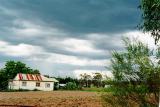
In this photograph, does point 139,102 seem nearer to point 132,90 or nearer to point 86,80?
point 132,90

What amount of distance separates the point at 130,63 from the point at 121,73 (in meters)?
0.71

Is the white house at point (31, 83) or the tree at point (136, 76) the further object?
the white house at point (31, 83)

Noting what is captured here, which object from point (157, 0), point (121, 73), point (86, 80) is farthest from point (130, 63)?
point (86, 80)

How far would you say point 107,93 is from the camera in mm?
22438

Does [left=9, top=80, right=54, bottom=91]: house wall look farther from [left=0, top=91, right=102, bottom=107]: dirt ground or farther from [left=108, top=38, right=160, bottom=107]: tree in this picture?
[left=108, top=38, right=160, bottom=107]: tree

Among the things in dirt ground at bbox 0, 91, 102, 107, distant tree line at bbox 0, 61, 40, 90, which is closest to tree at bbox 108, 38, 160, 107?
dirt ground at bbox 0, 91, 102, 107

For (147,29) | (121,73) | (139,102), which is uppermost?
(147,29)

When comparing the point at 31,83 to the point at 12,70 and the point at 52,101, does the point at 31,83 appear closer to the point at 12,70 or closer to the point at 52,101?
the point at 12,70

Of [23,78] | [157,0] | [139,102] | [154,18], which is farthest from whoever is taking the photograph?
[23,78]

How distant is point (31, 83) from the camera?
123625 mm

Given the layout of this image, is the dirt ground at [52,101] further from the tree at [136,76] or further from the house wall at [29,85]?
the house wall at [29,85]

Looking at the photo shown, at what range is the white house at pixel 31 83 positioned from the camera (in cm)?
12275

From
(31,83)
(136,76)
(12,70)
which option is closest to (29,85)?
(31,83)

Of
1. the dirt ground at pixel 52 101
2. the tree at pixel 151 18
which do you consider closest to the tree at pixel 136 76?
the tree at pixel 151 18
